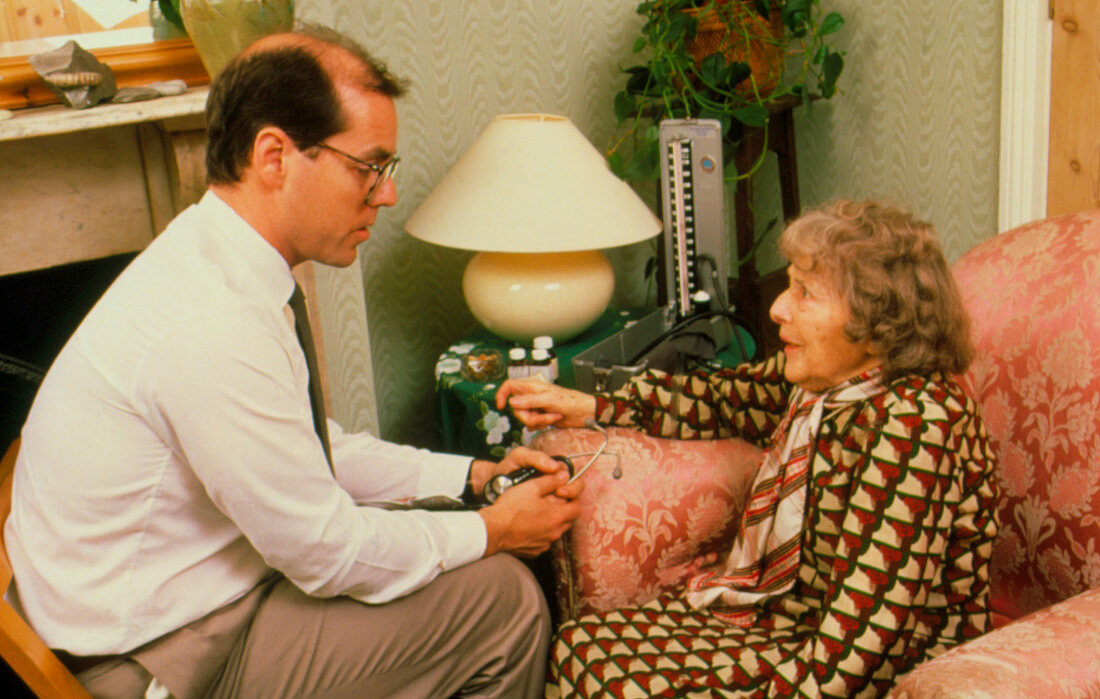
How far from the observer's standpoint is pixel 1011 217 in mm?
2303

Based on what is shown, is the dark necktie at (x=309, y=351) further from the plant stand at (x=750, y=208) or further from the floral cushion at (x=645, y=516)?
the plant stand at (x=750, y=208)

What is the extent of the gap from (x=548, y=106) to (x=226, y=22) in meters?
1.05

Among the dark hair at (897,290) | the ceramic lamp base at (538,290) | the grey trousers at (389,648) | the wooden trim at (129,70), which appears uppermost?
the wooden trim at (129,70)

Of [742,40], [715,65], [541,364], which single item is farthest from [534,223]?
[742,40]

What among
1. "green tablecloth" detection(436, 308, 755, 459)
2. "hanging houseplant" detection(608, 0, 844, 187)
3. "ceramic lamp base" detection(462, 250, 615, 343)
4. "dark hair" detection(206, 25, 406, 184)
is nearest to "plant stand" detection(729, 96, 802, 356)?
"hanging houseplant" detection(608, 0, 844, 187)

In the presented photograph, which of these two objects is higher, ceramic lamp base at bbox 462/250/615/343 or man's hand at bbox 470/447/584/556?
ceramic lamp base at bbox 462/250/615/343

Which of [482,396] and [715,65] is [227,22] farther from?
[715,65]

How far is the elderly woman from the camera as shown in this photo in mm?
1063

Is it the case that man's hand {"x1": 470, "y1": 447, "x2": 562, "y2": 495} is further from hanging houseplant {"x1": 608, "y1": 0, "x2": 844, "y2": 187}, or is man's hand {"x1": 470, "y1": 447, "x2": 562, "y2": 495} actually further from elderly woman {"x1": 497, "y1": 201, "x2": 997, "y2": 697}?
hanging houseplant {"x1": 608, "y1": 0, "x2": 844, "y2": 187}

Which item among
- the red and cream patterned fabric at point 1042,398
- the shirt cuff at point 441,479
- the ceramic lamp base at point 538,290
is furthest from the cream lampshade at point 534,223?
the red and cream patterned fabric at point 1042,398

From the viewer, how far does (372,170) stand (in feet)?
4.00

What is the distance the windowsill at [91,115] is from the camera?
4.96ft

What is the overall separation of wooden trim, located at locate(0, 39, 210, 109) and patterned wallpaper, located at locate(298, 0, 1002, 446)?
1.26 feet

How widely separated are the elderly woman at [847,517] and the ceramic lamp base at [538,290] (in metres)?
0.60
